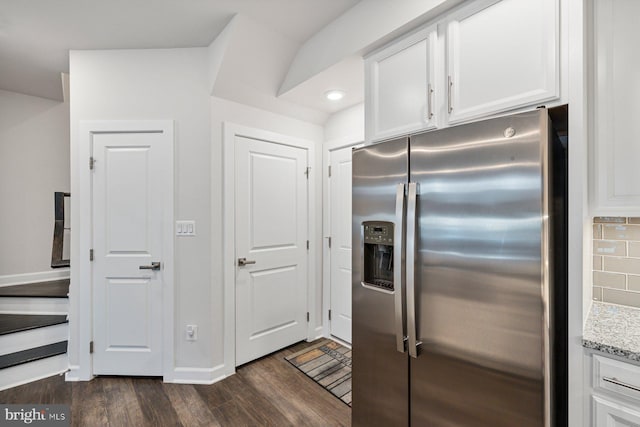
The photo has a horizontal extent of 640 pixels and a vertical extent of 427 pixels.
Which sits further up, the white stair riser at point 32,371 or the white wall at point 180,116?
the white wall at point 180,116

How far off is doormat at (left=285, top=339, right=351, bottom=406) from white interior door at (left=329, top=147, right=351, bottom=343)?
0.60 ft

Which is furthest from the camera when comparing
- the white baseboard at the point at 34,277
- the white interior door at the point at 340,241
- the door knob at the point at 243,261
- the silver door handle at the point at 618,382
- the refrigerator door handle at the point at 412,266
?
the white baseboard at the point at 34,277

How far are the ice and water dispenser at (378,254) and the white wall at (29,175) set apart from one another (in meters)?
3.87

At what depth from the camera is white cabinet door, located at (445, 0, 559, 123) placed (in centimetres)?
113

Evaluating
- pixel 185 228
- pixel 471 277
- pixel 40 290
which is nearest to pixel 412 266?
pixel 471 277

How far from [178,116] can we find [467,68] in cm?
207

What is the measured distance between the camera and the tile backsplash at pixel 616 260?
143 cm

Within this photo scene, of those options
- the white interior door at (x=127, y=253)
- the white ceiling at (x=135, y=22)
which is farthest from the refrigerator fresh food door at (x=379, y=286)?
the white interior door at (x=127, y=253)

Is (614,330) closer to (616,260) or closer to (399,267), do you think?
(616,260)

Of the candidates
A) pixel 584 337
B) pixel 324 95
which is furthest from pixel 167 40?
pixel 584 337

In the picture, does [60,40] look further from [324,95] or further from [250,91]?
[324,95]

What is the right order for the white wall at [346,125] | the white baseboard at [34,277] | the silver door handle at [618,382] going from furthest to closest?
the white baseboard at [34,277] → the white wall at [346,125] → the silver door handle at [618,382]

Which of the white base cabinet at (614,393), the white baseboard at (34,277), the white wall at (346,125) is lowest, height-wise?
the white baseboard at (34,277)

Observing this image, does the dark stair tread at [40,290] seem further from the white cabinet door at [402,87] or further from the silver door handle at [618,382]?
the silver door handle at [618,382]
